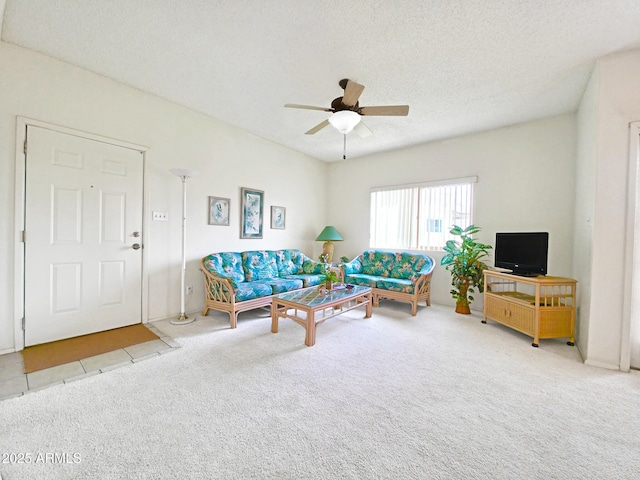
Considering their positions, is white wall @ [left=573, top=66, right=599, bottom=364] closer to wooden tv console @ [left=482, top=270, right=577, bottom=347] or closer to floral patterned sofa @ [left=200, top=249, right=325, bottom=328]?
wooden tv console @ [left=482, top=270, right=577, bottom=347]

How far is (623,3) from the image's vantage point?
185 cm

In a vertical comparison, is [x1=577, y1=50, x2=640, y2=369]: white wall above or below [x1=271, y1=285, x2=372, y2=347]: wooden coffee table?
above

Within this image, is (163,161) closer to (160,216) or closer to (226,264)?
(160,216)

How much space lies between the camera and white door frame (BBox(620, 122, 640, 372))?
233cm

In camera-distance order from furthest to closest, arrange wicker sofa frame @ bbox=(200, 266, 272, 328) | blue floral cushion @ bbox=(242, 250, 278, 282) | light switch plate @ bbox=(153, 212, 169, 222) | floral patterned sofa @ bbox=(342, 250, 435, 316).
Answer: blue floral cushion @ bbox=(242, 250, 278, 282), floral patterned sofa @ bbox=(342, 250, 435, 316), light switch plate @ bbox=(153, 212, 169, 222), wicker sofa frame @ bbox=(200, 266, 272, 328)

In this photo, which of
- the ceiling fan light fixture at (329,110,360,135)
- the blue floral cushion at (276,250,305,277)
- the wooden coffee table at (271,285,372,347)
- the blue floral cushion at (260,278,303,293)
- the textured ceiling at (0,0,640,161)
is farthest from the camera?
the blue floral cushion at (276,250,305,277)

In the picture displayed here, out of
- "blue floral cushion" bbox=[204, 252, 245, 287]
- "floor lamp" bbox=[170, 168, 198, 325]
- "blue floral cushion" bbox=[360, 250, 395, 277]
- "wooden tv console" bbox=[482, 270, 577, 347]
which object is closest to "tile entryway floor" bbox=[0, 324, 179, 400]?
"floor lamp" bbox=[170, 168, 198, 325]

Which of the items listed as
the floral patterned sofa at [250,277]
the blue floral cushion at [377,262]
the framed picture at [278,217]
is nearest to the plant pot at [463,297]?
the blue floral cushion at [377,262]

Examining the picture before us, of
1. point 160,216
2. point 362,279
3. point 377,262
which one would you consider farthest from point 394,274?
point 160,216

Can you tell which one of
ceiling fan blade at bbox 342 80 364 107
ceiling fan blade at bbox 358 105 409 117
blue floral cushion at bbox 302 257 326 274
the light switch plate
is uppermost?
ceiling fan blade at bbox 342 80 364 107

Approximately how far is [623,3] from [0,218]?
5.20 m

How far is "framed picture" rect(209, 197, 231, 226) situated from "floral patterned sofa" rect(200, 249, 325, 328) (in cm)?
52

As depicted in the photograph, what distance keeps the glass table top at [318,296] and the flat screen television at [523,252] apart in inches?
72.5

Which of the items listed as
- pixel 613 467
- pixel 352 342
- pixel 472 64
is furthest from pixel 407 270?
pixel 613 467
